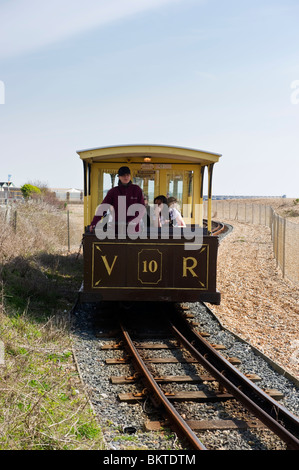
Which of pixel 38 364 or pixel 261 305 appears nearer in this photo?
pixel 38 364

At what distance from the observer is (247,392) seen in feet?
19.1

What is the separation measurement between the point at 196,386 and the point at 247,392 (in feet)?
2.12

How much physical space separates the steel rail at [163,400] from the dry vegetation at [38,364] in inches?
30.6

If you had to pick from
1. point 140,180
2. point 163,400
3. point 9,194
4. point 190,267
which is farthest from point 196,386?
point 9,194

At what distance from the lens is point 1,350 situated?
248 inches

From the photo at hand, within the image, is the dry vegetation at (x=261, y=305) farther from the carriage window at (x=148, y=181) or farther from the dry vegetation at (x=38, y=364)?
the dry vegetation at (x=38, y=364)

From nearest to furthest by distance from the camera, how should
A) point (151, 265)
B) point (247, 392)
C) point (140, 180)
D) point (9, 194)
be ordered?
1. point (247, 392)
2. point (151, 265)
3. point (140, 180)
4. point (9, 194)

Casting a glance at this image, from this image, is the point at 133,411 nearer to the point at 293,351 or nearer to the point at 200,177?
the point at 293,351

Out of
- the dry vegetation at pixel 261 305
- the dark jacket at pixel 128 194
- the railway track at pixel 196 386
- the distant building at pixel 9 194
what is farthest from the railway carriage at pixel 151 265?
the distant building at pixel 9 194

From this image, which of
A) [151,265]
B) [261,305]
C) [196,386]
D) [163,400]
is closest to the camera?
[163,400]

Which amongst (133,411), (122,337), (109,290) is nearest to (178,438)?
(133,411)

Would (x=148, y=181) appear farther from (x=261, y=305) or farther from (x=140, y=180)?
(x=261, y=305)

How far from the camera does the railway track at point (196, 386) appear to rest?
4816 mm

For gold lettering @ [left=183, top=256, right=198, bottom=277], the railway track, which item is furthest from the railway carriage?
the railway track
